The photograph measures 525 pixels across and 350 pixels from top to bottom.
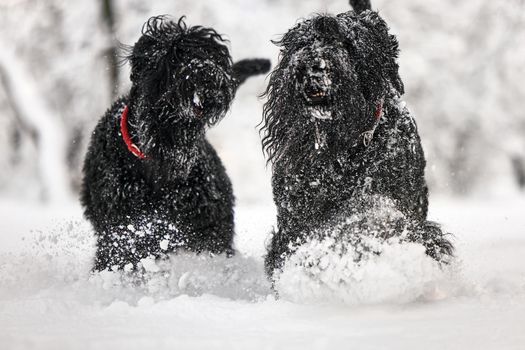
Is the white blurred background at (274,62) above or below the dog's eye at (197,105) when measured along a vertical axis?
above

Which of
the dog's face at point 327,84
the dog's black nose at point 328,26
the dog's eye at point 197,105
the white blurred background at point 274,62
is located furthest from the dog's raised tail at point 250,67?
the white blurred background at point 274,62

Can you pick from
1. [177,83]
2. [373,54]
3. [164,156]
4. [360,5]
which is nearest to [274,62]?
[360,5]

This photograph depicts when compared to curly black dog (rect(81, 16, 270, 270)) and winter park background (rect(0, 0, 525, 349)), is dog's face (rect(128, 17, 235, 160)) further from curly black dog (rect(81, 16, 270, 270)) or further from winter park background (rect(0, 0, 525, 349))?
winter park background (rect(0, 0, 525, 349))

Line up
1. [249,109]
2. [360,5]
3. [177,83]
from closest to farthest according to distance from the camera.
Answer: [177,83] < [360,5] < [249,109]

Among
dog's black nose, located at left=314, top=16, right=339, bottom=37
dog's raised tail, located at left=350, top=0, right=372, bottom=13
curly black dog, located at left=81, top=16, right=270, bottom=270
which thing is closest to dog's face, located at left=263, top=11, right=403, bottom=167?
dog's black nose, located at left=314, top=16, right=339, bottom=37

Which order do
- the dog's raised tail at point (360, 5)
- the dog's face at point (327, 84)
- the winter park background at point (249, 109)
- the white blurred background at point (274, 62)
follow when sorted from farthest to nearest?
1. the white blurred background at point (274, 62)
2. the winter park background at point (249, 109)
3. the dog's raised tail at point (360, 5)
4. the dog's face at point (327, 84)

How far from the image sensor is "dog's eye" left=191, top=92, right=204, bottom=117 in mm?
4352

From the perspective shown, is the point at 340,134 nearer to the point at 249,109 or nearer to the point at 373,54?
the point at 373,54

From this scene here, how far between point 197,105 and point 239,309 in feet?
4.49

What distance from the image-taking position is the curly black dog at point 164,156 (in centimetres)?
441

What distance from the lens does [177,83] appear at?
431cm

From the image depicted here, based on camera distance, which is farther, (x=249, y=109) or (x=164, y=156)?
(x=249, y=109)

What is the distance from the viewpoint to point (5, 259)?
5.41 meters

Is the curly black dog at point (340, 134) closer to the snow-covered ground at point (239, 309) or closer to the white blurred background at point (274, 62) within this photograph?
the snow-covered ground at point (239, 309)
